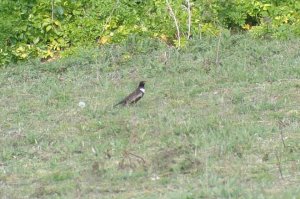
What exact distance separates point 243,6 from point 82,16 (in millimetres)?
2445

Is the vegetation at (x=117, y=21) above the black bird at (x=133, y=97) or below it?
below

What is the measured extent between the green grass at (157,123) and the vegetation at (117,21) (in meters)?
0.43

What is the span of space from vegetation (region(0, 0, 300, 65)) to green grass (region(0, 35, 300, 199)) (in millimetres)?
435

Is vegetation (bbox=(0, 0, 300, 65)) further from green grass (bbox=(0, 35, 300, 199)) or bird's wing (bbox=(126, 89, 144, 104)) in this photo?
bird's wing (bbox=(126, 89, 144, 104))

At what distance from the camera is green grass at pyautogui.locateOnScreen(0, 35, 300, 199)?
734 centimetres

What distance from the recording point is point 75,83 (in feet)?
37.8

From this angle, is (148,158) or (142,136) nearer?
(148,158)

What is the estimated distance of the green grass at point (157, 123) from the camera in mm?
7344

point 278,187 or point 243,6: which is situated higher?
point 278,187

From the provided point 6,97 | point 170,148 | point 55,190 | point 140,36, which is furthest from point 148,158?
point 140,36

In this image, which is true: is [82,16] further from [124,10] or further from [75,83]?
[75,83]

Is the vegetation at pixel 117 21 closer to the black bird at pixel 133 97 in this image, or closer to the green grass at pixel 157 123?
the green grass at pixel 157 123

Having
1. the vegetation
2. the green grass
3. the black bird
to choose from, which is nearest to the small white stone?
the green grass

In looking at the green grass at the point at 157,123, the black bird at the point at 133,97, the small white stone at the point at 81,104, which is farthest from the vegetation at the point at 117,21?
the black bird at the point at 133,97
